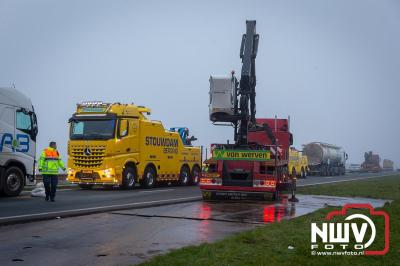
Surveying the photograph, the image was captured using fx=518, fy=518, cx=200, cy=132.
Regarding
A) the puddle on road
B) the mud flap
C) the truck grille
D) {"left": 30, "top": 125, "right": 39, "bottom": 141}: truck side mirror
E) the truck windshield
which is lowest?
the puddle on road

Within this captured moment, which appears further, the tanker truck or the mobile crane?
the tanker truck

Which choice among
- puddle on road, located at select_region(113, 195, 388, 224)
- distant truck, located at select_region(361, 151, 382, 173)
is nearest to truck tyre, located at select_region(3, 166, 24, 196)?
puddle on road, located at select_region(113, 195, 388, 224)

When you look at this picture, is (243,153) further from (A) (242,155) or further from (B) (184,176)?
(B) (184,176)

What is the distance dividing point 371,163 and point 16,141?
73.0 meters

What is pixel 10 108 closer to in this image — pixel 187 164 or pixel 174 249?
pixel 174 249

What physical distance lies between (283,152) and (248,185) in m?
4.29

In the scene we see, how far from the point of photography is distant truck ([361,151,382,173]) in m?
80.8

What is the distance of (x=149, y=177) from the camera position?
24.0 meters

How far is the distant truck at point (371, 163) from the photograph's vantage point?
80.8 metres

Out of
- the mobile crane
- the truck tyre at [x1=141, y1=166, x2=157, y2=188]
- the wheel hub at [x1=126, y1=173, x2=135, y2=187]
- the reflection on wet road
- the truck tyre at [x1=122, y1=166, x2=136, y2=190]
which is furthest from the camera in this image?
the truck tyre at [x1=141, y1=166, x2=157, y2=188]

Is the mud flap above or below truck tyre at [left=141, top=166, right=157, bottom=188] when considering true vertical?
below

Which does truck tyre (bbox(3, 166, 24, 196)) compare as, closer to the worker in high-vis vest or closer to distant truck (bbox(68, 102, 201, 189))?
the worker in high-vis vest

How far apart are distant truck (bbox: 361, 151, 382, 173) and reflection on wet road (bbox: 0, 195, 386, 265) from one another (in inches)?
2780

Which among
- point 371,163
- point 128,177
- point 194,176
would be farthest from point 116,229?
point 371,163
